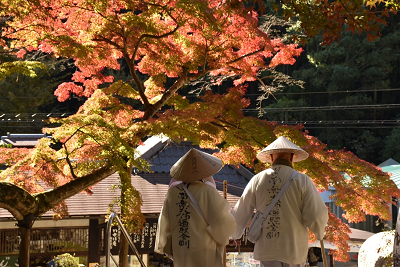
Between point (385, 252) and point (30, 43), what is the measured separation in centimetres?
570

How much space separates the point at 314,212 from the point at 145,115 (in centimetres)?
353

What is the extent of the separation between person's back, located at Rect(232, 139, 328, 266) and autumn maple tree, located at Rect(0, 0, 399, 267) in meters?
2.09

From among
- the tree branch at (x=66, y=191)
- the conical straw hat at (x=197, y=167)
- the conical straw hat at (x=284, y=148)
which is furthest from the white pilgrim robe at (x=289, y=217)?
the tree branch at (x=66, y=191)

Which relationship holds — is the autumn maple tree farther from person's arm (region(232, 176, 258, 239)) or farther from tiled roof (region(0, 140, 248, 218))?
tiled roof (region(0, 140, 248, 218))

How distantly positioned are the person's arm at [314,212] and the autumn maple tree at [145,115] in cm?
232

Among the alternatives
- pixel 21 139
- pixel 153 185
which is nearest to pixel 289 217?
pixel 153 185

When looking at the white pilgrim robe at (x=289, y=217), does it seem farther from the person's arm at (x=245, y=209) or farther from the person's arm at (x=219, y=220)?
the person's arm at (x=219, y=220)

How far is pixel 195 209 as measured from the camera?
3389mm

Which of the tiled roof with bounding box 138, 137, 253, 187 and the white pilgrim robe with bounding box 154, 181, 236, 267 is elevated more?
the tiled roof with bounding box 138, 137, 253, 187

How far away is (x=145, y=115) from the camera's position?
6.38 m

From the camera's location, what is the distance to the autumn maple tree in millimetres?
5453

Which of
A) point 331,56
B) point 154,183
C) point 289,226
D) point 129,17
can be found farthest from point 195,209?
point 331,56

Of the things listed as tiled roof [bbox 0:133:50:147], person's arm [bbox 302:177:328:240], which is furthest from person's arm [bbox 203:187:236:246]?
tiled roof [bbox 0:133:50:147]

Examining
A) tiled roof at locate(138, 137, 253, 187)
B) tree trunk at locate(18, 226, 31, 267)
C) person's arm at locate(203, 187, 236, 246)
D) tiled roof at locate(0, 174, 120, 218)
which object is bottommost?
tree trunk at locate(18, 226, 31, 267)
